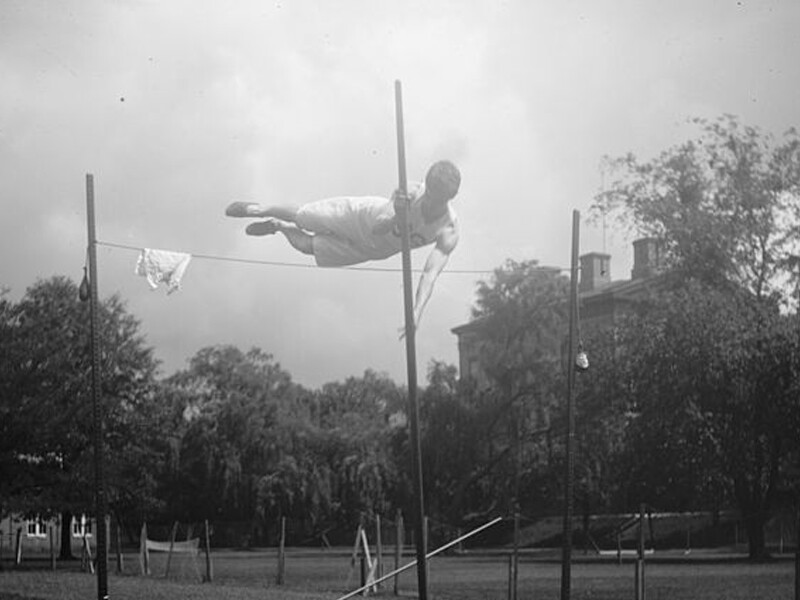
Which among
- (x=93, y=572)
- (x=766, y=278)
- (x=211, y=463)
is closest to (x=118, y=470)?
(x=93, y=572)

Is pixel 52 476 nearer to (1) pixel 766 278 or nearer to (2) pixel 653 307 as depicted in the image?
(2) pixel 653 307

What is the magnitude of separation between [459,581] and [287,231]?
13974 mm

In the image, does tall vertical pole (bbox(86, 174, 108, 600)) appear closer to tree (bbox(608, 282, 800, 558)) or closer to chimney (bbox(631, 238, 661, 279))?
tree (bbox(608, 282, 800, 558))

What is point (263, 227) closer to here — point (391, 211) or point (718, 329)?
point (391, 211)

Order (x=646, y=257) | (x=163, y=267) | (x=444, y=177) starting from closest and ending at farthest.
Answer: (x=444, y=177)
(x=163, y=267)
(x=646, y=257)

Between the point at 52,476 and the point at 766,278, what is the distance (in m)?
17.3

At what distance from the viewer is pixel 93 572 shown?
26688 millimetres

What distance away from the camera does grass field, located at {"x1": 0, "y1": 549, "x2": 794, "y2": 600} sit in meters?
18.0

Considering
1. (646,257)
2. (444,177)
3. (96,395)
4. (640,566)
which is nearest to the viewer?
(444,177)

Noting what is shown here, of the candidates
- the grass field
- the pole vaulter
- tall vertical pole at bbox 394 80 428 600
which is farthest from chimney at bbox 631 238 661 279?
the pole vaulter

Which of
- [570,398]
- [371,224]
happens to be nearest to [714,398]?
[570,398]

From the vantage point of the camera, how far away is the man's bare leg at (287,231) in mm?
8539

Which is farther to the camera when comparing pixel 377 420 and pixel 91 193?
pixel 377 420

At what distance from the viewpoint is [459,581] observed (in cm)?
2139
